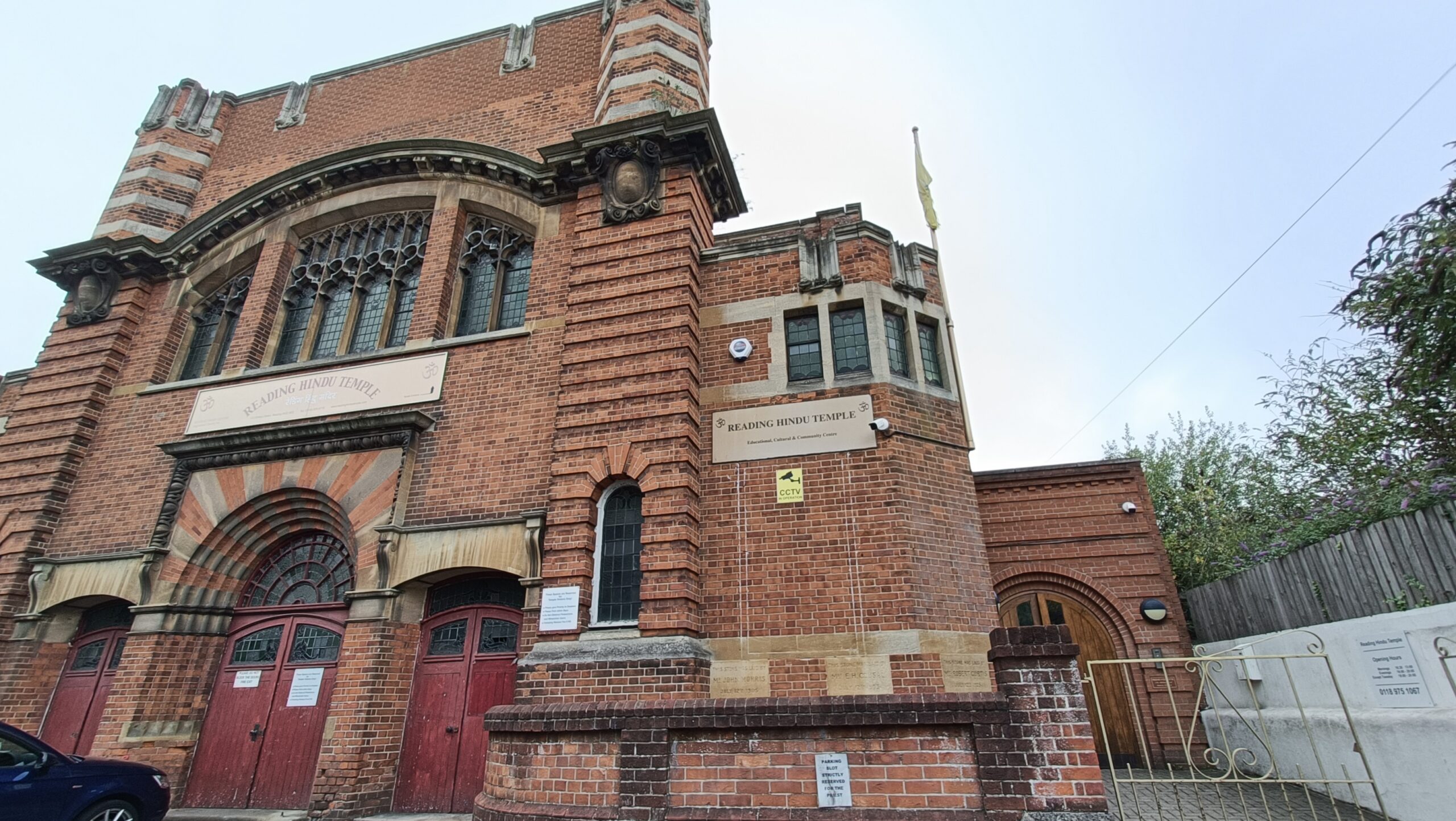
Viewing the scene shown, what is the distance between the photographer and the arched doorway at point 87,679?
10750 mm

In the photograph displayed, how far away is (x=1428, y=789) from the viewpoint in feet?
20.2

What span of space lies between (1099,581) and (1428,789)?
540 cm

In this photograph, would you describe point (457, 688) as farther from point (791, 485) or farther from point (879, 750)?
point (879, 750)

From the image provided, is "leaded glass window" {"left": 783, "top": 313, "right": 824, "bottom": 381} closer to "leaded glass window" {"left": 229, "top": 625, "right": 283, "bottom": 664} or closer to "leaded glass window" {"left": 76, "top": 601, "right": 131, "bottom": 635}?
"leaded glass window" {"left": 229, "top": 625, "right": 283, "bottom": 664}

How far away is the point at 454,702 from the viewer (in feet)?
30.5

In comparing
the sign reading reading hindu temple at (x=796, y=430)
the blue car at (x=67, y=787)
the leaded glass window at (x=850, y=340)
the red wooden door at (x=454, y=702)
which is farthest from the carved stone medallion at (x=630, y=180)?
the blue car at (x=67, y=787)

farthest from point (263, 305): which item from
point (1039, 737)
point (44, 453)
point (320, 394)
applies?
point (1039, 737)

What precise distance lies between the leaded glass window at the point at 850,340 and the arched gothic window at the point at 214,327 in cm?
1083

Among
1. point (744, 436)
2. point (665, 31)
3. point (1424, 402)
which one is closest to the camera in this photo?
point (1424, 402)

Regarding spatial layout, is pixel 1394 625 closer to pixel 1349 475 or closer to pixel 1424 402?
pixel 1424 402

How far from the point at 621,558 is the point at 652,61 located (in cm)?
801

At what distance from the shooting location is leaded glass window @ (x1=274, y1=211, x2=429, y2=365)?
1224 centimetres

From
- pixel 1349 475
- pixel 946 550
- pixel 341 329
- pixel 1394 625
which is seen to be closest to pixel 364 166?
pixel 341 329

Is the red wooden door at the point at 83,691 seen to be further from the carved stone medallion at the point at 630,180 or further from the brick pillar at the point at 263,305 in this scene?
the carved stone medallion at the point at 630,180
